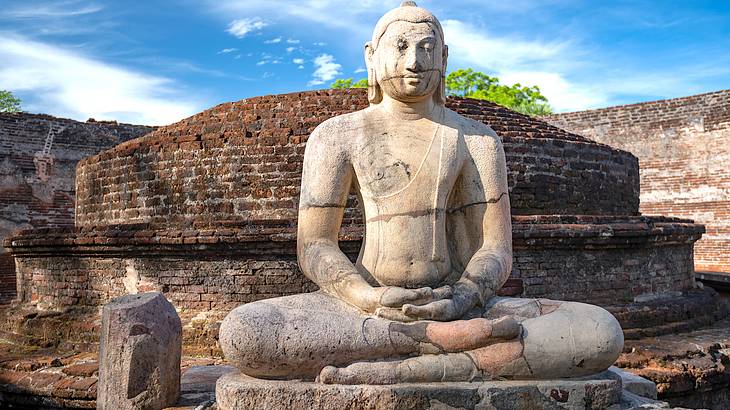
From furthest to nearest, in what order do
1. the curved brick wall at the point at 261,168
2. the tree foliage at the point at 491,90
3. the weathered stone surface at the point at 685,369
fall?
the tree foliage at the point at 491,90, the curved brick wall at the point at 261,168, the weathered stone surface at the point at 685,369

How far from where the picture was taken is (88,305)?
6930 mm

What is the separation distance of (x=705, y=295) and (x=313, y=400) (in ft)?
22.1

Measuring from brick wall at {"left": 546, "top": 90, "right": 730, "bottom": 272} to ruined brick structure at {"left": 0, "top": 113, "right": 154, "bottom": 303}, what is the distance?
13.3m

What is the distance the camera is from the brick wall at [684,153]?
595 inches

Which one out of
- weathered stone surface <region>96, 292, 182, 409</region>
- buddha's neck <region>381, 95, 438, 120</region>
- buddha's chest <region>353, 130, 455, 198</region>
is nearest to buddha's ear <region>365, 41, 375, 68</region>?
buddha's neck <region>381, 95, 438, 120</region>

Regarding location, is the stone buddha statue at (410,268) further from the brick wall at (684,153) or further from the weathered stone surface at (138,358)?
the brick wall at (684,153)

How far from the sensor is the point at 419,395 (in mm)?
2473

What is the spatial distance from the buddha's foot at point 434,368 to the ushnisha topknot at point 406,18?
1.57 meters

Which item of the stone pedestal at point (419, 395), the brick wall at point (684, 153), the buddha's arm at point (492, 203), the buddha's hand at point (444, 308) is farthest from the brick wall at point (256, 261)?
the brick wall at point (684, 153)

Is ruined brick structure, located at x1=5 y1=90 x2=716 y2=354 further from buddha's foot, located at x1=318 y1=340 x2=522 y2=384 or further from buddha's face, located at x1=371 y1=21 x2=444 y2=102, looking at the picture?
buddha's foot, located at x1=318 y1=340 x2=522 y2=384

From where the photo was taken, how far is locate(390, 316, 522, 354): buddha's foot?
8.57ft

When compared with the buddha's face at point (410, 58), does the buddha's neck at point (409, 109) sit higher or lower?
lower

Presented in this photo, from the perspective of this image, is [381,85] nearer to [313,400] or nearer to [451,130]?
[451,130]

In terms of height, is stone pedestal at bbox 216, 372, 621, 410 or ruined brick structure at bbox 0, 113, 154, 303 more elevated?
ruined brick structure at bbox 0, 113, 154, 303
